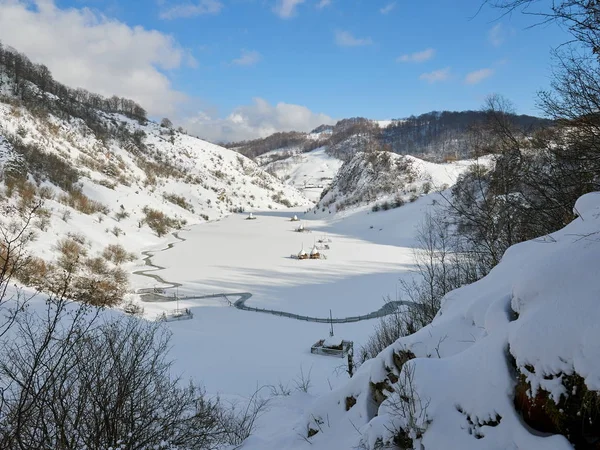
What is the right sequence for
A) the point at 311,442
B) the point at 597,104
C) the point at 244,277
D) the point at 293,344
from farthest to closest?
the point at 244,277
the point at 293,344
the point at 597,104
the point at 311,442

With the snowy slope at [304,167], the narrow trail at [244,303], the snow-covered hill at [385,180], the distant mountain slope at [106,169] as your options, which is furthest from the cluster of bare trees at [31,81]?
the snowy slope at [304,167]

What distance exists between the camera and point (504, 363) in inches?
120

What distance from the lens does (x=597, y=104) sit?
5262 millimetres

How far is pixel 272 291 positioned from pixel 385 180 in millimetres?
39600

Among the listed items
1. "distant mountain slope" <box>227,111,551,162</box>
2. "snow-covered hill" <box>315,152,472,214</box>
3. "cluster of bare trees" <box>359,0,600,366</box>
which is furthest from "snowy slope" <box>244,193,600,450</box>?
"distant mountain slope" <box>227,111,551,162</box>

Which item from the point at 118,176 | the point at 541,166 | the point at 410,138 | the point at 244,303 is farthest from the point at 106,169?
the point at 410,138

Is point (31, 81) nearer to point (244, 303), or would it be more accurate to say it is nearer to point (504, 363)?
Answer: point (244, 303)

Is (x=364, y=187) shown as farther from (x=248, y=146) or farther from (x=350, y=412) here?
(x=248, y=146)

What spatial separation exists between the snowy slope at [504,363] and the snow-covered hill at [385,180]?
4318 centimetres

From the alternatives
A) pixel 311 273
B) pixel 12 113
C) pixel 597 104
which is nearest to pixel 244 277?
pixel 311 273

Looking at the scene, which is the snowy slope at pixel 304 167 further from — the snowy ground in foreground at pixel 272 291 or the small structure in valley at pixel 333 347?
the small structure in valley at pixel 333 347

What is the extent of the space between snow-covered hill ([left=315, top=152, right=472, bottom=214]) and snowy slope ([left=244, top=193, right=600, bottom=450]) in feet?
142

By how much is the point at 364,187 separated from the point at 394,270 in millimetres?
34760

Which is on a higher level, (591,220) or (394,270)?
(591,220)
